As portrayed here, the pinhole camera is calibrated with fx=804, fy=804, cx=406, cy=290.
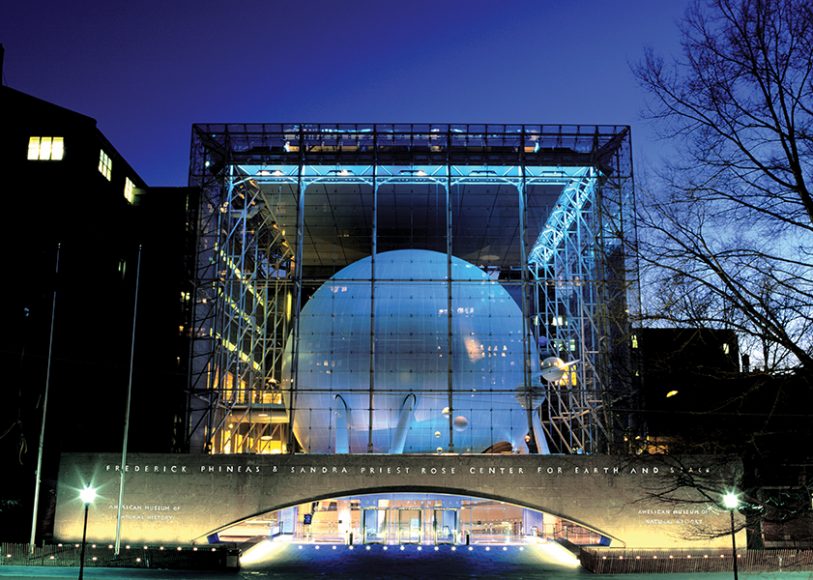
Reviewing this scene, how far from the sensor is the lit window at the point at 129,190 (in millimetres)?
45062

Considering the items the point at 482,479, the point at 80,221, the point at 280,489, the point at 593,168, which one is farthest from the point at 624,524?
the point at 80,221

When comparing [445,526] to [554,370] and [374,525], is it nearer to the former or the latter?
[374,525]

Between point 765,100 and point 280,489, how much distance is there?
79.0 feet

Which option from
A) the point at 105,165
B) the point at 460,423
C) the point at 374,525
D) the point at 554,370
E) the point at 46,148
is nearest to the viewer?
the point at 374,525

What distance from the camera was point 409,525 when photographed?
3188 centimetres

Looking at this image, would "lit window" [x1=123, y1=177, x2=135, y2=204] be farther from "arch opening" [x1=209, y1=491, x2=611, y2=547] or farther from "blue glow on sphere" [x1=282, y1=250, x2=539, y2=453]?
"arch opening" [x1=209, y1=491, x2=611, y2=547]

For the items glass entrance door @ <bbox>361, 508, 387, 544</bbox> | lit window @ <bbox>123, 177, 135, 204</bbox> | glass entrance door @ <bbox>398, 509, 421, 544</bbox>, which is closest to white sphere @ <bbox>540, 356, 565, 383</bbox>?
glass entrance door @ <bbox>398, 509, 421, 544</bbox>

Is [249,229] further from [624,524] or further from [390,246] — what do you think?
[624,524]

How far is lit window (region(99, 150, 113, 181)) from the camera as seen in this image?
134 feet

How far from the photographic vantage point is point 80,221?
3831cm

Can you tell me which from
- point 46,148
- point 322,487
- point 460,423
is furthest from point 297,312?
point 46,148

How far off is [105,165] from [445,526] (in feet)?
82.8

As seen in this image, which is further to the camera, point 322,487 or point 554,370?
point 554,370

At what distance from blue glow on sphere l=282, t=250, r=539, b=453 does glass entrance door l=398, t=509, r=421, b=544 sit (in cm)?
381
